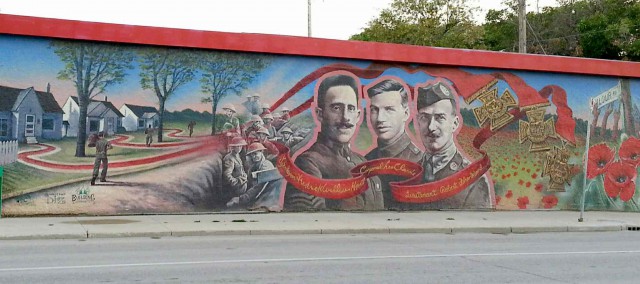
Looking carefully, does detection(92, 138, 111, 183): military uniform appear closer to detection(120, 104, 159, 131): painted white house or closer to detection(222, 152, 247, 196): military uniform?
detection(120, 104, 159, 131): painted white house

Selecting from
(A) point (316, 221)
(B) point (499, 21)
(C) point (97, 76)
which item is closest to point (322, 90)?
(A) point (316, 221)

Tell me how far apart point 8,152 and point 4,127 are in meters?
0.53

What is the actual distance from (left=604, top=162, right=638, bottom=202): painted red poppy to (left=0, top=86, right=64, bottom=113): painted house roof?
1595 centimetres

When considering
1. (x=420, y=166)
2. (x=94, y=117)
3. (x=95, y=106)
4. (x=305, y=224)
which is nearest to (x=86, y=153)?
(x=94, y=117)

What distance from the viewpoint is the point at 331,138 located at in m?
19.3

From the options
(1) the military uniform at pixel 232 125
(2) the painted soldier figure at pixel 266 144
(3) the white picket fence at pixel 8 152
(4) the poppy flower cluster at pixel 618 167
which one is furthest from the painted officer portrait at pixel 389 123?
(3) the white picket fence at pixel 8 152

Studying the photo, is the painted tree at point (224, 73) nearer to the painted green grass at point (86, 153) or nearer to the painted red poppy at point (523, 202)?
the painted green grass at point (86, 153)

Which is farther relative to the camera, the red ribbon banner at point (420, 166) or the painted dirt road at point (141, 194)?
the red ribbon banner at point (420, 166)

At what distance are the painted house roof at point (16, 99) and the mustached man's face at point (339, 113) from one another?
20.3 ft

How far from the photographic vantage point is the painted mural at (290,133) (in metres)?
16.8

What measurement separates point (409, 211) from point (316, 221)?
3.82 metres

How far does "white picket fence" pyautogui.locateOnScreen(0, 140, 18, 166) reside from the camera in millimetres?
16294

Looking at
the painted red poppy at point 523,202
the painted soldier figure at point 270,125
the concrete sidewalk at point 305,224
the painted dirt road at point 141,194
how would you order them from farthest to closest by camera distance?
the painted red poppy at point 523,202, the painted soldier figure at point 270,125, the painted dirt road at point 141,194, the concrete sidewalk at point 305,224

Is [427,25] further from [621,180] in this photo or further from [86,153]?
[86,153]
